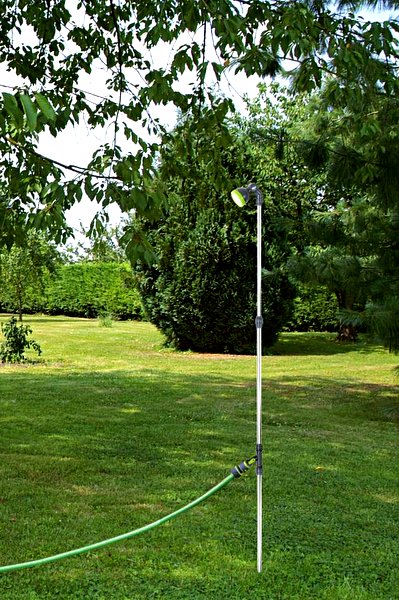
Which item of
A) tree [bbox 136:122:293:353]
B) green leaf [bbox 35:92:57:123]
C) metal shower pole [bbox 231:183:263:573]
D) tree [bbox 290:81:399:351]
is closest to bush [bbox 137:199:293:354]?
tree [bbox 136:122:293:353]

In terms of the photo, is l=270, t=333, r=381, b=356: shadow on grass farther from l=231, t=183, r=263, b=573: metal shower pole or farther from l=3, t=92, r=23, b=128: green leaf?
l=3, t=92, r=23, b=128: green leaf

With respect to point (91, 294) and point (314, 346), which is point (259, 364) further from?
point (91, 294)

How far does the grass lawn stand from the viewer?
10.2 ft

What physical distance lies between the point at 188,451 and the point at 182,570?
236 centimetres

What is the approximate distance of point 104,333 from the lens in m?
17.7

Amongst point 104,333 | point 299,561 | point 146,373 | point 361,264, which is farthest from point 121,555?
point 104,333

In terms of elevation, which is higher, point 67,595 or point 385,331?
point 385,331

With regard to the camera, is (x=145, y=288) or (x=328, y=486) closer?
(x=328, y=486)

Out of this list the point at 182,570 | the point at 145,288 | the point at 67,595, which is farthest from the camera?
the point at 145,288

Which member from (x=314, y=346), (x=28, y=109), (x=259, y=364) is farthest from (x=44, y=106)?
(x=314, y=346)

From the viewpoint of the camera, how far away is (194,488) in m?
4.48

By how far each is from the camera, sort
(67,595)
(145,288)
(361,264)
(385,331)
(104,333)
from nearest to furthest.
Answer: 1. (67,595)
2. (385,331)
3. (361,264)
4. (145,288)
5. (104,333)

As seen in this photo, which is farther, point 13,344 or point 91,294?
point 91,294

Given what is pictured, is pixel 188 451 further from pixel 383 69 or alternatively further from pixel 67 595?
pixel 383 69
